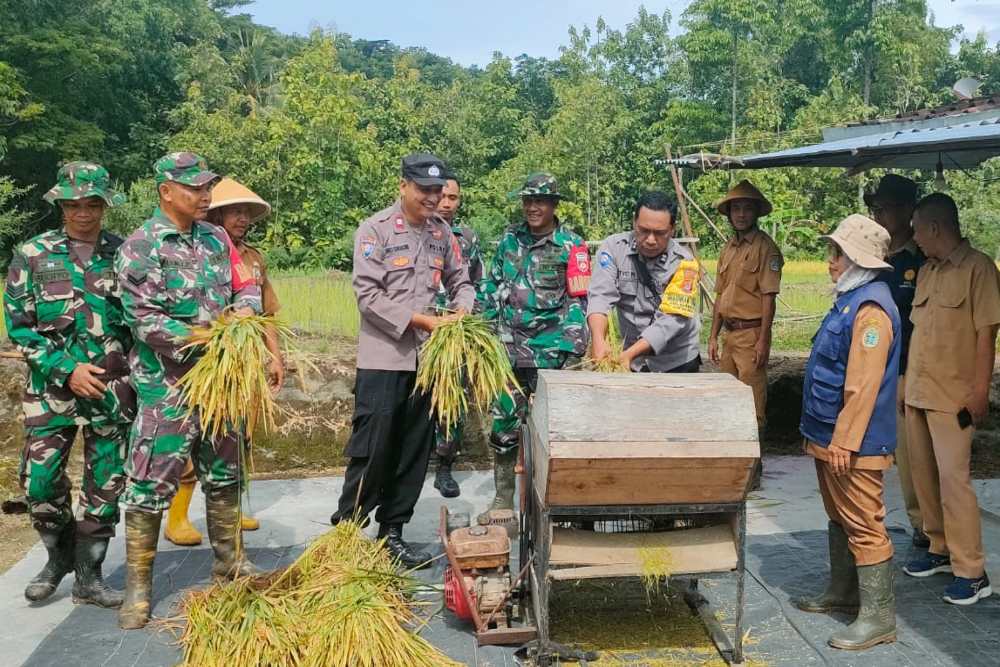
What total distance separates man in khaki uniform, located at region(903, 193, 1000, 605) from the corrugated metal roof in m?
0.35

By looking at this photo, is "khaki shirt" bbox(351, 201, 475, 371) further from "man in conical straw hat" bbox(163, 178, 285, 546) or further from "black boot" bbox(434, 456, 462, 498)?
"black boot" bbox(434, 456, 462, 498)

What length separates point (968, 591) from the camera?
3.70 metres

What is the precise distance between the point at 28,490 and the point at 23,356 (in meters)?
0.58

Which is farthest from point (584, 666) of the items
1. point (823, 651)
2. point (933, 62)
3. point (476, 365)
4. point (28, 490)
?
point (933, 62)

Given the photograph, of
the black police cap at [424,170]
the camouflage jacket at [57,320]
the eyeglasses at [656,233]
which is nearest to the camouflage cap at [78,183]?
the camouflage jacket at [57,320]

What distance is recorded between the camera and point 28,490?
3678mm

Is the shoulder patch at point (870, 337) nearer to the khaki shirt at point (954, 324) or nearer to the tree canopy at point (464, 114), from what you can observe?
the khaki shirt at point (954, 324)

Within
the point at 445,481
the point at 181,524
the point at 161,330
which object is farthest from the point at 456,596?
the point at 445,481

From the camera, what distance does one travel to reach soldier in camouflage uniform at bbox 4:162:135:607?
3662 millimetres

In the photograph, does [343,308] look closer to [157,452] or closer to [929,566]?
[157,452]

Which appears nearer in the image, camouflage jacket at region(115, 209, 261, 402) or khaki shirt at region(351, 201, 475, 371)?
camouflage jacket at region(115, 209, 261, 402)

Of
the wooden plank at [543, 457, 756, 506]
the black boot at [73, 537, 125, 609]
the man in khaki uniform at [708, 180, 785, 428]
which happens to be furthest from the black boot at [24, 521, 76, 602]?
Answer: the man in khaki uniform at [708, 180, 785, 428]

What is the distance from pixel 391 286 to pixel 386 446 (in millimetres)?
765

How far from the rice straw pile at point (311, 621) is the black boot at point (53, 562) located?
2.26ft
